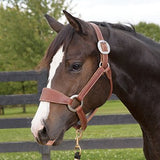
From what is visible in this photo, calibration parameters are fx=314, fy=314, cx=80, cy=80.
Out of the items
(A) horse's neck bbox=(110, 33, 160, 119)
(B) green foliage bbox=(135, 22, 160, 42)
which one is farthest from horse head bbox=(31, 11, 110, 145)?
(B) green foliage bbox=(135, 22, 160, 42)

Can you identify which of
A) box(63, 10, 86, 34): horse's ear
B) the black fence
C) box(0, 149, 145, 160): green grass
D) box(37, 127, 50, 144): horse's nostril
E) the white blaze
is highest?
box(63, 10, 86, 34): horse's ear

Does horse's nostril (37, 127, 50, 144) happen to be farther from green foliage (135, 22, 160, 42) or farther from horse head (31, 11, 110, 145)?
green foliage (135, 22, 160, 42)

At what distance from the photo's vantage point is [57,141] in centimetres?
211

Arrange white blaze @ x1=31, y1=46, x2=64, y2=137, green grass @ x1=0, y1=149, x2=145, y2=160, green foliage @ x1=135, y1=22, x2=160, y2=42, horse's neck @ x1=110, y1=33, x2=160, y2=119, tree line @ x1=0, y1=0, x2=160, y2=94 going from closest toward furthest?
white blaze @ x1=31, y1=46, x2=64, y2=137 → horse's neck @ x1=110, y1=33, x2=160, y2=119 → green grass @ x1=0, y1=149, x2=145, y2=160 → tree line @ x1=0, y1=0, x2=160, y2=94 → green foliage @ x1=135, y1=22, x2=160, y2=42

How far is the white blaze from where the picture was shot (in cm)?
200

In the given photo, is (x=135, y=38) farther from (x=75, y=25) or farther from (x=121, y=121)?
(x=121, y=121)

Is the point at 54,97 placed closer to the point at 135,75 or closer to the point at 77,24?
the point at 77,24

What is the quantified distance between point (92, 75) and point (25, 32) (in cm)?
1511

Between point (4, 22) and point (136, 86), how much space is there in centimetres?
1573

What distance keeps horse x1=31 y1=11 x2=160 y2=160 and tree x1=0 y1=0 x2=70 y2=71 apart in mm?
13819

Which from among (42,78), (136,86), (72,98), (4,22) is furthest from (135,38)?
(4,22)

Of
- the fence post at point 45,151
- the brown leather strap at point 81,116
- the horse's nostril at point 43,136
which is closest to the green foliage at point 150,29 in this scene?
the fence post at point 45,151

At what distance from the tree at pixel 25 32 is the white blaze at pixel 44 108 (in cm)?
1404

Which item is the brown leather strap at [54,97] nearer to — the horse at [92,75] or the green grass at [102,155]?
the horse at [92,75]
